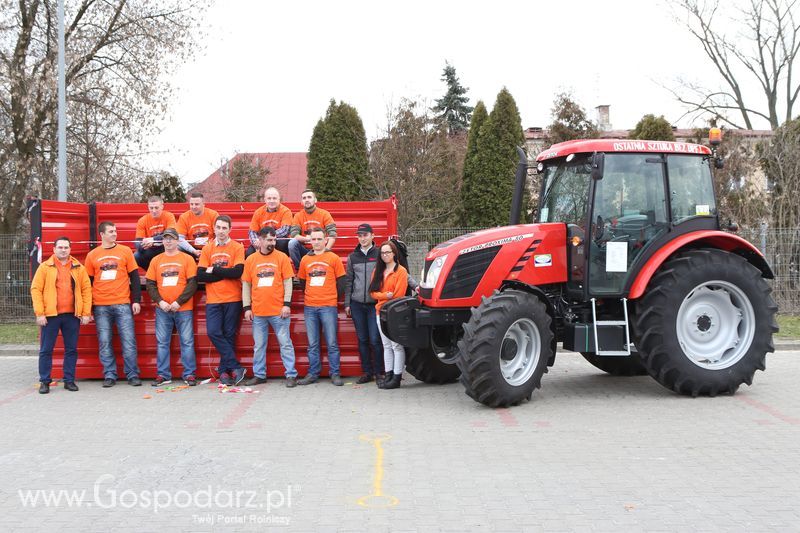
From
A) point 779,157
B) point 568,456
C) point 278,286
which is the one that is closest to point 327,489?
point 568,456

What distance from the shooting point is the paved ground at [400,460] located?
4.62 meters

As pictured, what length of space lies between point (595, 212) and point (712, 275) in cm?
143

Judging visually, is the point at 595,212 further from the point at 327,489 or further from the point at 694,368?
the point at 327,489

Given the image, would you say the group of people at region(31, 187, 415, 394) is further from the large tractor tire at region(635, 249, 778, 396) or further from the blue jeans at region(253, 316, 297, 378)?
the large tractor tire at region(635, 249, 778, 396)

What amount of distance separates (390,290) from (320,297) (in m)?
0.91

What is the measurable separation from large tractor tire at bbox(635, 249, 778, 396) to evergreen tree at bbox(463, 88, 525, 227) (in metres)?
12.9

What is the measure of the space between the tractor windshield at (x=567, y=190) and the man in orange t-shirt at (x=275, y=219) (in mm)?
3236

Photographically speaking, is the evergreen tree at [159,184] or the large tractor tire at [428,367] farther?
the evergreen tree at [159,184]

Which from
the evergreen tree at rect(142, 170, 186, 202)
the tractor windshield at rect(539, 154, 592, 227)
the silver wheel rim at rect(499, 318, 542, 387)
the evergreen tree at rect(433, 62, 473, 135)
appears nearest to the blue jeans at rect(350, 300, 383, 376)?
the silver wheel rim at rect(499, 318, 542, 387)

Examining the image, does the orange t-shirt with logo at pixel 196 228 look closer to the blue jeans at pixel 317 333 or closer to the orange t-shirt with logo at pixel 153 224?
the orange t-shirt with logo at pixel 153 224

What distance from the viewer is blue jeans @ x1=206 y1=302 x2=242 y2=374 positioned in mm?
8984

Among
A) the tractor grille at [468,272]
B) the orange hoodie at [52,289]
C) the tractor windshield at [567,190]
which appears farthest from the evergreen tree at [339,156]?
the tractor grille at [468,272]

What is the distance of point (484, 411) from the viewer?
7.49 metres

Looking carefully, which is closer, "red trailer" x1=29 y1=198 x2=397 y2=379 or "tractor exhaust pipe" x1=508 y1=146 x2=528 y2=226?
"tractor exhaust pipe" x1=508 y1=146 x2=528 y2=226
